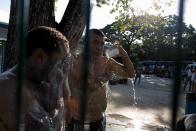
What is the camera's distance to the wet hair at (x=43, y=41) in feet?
8.59

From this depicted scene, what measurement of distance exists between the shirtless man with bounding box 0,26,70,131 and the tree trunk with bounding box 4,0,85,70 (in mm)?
2811

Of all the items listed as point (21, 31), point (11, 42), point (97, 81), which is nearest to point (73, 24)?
point (11, 42)

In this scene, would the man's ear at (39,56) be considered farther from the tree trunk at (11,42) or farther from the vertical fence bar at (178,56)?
the tree trunk at (11,42)

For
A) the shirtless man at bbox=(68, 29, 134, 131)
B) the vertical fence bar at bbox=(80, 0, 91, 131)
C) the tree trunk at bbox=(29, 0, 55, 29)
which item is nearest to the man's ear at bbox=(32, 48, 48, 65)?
the vertical fence bar at bbox=(80, 0, 91, 131)

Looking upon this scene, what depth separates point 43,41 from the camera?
2.64 m

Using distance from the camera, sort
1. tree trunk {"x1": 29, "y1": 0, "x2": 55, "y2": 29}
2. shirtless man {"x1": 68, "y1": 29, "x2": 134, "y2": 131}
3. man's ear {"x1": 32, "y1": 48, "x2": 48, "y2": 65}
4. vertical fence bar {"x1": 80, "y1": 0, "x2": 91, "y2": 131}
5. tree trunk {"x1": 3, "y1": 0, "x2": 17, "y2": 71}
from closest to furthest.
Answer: vertical fence bar {"x1": 80, "y1": 0, "x2": 91, "y2": 131}, man's ear {"x1": 32, "y1": 48, "x2": 48, "y2": 65}, shirtless man {"x1": 68, "y1": 29, "x2": 134, "y2": 131}, tree trunk {"x1": 3, "y1": 0, "x2": 17, "y2": 71}, tree trunk {"x1": 29, "y1": 0, "x2": 55, "y2": 29}

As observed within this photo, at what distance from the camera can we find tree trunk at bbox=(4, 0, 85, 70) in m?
5.60

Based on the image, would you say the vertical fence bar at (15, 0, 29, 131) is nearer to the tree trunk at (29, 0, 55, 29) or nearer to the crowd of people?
the crowd of people

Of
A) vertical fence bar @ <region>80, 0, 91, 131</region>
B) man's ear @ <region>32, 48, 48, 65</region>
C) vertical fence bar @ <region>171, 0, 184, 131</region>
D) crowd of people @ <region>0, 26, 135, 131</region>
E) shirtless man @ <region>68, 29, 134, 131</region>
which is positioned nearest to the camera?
vertical fence bar @ <region>171, 0, 184, 131</region>

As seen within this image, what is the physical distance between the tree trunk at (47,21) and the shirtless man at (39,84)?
2811mm

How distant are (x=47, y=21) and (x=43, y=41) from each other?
3.24 m

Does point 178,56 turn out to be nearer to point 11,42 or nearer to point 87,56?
point 87,56

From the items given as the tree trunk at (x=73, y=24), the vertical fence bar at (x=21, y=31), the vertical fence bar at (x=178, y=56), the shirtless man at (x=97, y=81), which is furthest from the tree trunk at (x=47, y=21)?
the vertical fence bar at (x=178, y=56)

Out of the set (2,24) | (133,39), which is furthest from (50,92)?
(133,39)
